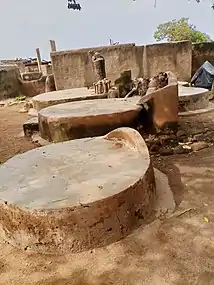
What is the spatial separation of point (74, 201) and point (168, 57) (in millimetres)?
7746

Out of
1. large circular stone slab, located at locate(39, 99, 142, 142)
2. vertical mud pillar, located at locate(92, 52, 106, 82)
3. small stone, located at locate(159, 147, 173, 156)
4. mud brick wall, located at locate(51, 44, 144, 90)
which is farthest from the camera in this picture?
mud brick wall, located at locate(51, 44, 144, 90)

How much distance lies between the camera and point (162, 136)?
5.38 m

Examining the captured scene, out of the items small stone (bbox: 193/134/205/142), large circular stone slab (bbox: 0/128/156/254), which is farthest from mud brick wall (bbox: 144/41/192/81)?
large circular stone slab (bbox: 0/128/156/254)

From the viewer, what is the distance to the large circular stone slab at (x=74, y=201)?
2.49m

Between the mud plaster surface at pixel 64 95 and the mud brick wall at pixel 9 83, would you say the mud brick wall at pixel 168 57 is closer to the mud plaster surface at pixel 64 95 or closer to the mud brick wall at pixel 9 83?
the mud plaster surface at pixel 64 95

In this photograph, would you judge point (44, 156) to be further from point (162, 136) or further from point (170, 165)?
point (162, 136)

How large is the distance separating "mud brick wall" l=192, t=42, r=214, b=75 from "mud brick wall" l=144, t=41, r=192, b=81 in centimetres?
59

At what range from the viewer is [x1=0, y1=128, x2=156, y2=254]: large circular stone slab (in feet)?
8.16

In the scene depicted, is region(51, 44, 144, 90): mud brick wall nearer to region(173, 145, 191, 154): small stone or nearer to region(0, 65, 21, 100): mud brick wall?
region(0, 65, 21, 100): mud brick wall

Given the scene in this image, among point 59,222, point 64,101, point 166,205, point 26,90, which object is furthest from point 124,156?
point 26,90

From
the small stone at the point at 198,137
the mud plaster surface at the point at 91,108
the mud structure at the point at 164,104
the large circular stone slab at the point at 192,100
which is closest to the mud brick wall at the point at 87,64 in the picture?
the large circular stone slab at the point at 192,100

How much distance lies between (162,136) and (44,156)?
7.75 ft

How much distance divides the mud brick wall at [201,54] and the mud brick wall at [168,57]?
1.93ft

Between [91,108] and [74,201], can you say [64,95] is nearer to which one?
[91,108]
